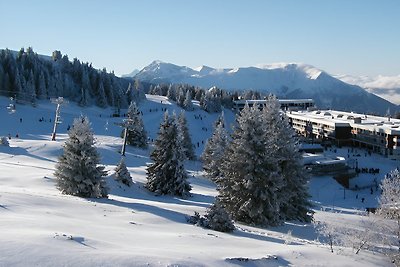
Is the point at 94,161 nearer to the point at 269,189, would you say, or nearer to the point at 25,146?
the point at 269,189

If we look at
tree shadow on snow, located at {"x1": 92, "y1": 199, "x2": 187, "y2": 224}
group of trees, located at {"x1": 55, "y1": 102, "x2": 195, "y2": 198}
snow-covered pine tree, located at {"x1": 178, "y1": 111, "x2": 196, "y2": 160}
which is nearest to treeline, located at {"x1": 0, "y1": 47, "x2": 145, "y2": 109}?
snow-covered pine tree, located at {"x1": 178, "y1": 111, "x2": 196, "y2": 160}

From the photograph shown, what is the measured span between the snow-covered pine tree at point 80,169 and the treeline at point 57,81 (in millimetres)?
81171

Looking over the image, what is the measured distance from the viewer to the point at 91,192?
87.7 feet

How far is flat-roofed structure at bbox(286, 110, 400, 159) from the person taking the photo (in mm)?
89000

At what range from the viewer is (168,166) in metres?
37.4

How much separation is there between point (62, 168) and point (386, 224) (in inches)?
698

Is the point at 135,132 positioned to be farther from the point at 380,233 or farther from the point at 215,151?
the point at 380,233

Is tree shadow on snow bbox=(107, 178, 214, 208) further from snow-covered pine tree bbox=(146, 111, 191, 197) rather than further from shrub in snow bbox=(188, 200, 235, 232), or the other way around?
shrub in snow bbox=(188, 200, 235, 232)

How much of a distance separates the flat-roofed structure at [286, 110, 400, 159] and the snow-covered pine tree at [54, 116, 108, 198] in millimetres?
73365

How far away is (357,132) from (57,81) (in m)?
76.3

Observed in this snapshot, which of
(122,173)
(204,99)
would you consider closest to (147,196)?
(122,173)

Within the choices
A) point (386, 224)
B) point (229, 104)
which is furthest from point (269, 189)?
point (229, 104)

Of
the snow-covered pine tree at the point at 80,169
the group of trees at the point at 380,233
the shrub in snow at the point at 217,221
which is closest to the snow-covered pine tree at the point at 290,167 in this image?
the group of trees at the point at 380,233

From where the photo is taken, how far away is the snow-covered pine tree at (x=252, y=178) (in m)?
25.9
